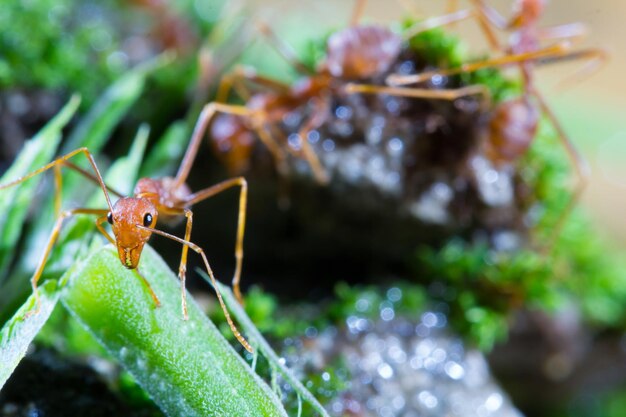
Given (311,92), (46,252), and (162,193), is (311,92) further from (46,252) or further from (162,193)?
(46,252)

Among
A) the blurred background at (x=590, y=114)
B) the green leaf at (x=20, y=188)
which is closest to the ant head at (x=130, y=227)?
the green leaf at (x=20, y=188)

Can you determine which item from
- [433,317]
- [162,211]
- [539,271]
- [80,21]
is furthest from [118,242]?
[80,21]

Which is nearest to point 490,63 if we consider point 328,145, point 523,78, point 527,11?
point 523,78

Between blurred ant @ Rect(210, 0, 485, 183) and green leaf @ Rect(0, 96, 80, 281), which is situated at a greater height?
green leaf @ Rect(0, 96, 80, 281)

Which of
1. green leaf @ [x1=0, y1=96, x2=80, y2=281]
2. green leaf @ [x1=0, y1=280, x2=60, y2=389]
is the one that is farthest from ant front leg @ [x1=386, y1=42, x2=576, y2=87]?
green leaf @ [x1=0, y1=280, x2=60, y2=389]

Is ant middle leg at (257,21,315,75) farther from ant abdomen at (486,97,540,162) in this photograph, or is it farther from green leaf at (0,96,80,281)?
green leaf at (0,96,80,281)

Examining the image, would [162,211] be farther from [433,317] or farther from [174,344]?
[433,317]
